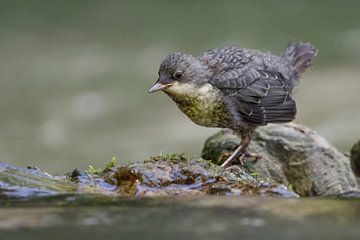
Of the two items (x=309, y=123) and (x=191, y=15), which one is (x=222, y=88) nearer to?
(x=309, y=123)

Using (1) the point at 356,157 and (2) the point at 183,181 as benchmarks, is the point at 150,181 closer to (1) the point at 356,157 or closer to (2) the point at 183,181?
(2) the point at 183,181

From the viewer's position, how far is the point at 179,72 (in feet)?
21.4

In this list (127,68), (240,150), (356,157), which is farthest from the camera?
(127,68)

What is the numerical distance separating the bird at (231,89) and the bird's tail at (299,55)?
30 centimetres

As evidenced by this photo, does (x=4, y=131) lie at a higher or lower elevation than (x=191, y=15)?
lower

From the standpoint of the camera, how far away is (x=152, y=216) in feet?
12.7

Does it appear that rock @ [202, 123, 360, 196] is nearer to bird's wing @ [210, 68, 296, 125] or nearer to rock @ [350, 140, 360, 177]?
bird's wing @ [210, 68, 296, 125]

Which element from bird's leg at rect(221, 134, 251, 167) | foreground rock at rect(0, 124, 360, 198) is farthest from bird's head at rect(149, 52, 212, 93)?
foreground rock at rect(0, 124, 360, 198)

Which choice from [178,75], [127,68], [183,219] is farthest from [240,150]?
[127,68]

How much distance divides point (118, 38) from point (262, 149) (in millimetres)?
7712

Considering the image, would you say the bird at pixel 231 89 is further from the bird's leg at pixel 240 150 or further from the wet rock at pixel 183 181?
the wet rock at pixel 183 181

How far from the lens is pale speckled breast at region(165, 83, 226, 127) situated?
6562mm

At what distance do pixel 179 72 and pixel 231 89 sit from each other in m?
0.54

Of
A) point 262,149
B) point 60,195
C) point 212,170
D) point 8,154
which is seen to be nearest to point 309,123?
point 8,154
